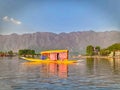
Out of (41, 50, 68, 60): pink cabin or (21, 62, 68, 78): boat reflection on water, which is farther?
(41, 50, 68, 60): pink cabin

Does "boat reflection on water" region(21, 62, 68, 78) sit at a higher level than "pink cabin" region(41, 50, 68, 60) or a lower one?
lower

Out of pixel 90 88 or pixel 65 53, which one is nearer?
A: pixel 90 88

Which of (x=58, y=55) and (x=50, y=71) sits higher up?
(x=58, y=55)

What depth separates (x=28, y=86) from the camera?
4291 cm

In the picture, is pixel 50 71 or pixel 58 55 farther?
pixel 58 55

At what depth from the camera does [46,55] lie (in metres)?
128

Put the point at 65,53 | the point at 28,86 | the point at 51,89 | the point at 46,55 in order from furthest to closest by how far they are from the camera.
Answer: the point at 46,55, the point at 65,53, the point at 28,86, the point at 51,89

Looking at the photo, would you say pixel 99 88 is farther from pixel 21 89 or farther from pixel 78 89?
pixel 21 89

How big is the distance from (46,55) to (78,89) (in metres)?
87.8

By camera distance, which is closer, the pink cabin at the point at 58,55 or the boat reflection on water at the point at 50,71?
the boat reflection on water at the point at 50,71

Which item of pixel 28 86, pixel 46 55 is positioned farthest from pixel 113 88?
pixel 46 55

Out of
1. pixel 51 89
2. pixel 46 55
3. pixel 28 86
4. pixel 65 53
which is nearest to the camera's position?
pixel 51 89

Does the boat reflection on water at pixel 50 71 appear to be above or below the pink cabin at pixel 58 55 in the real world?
below

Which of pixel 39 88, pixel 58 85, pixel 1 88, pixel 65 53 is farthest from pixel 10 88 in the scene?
pixel 65 53
